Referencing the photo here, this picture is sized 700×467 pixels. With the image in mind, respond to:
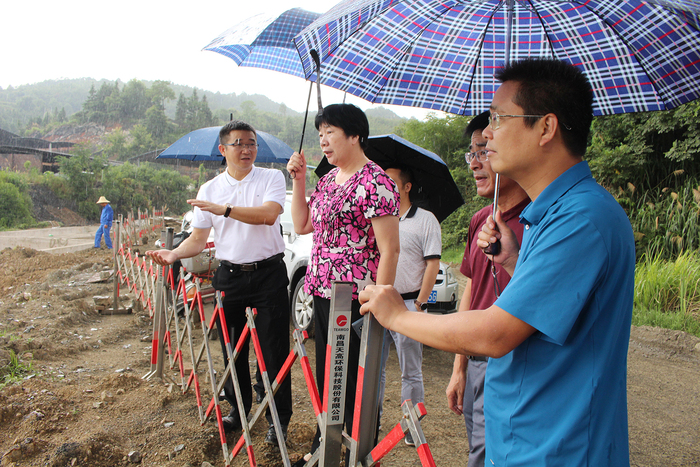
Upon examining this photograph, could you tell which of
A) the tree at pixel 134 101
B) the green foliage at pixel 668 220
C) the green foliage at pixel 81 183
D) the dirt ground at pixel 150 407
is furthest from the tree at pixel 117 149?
the green foliage at pixel 668 220

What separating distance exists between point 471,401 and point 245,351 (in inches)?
60.6

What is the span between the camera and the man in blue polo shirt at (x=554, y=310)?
85 cm

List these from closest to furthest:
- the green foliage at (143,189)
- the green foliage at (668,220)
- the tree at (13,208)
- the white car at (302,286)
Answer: the white car at (302,286), the green foliage at (668,220), the tree at (13,208), the green foliage at (143,189)

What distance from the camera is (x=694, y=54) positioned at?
6.22 feet

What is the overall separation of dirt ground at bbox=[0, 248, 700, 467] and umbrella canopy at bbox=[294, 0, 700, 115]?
2343mm

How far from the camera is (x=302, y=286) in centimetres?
506

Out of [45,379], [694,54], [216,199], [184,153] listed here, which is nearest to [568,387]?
[694,54]

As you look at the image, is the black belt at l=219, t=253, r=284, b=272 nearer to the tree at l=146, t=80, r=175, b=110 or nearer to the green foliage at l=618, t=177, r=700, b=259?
the green foliage at l=618, t=177, r=700, b=259

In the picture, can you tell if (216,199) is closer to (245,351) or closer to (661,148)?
(245,351)

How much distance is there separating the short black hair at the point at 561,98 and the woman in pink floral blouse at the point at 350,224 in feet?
3.19

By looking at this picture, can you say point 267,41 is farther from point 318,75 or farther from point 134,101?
point 134,101

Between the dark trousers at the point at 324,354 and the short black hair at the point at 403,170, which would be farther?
the short black hair at the point at 403,170

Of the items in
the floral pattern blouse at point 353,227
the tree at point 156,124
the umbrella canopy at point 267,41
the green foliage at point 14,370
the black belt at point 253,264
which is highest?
the tree at point 156,124

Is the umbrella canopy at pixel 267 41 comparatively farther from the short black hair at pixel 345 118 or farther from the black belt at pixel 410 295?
the black belt at pixel 410 295
